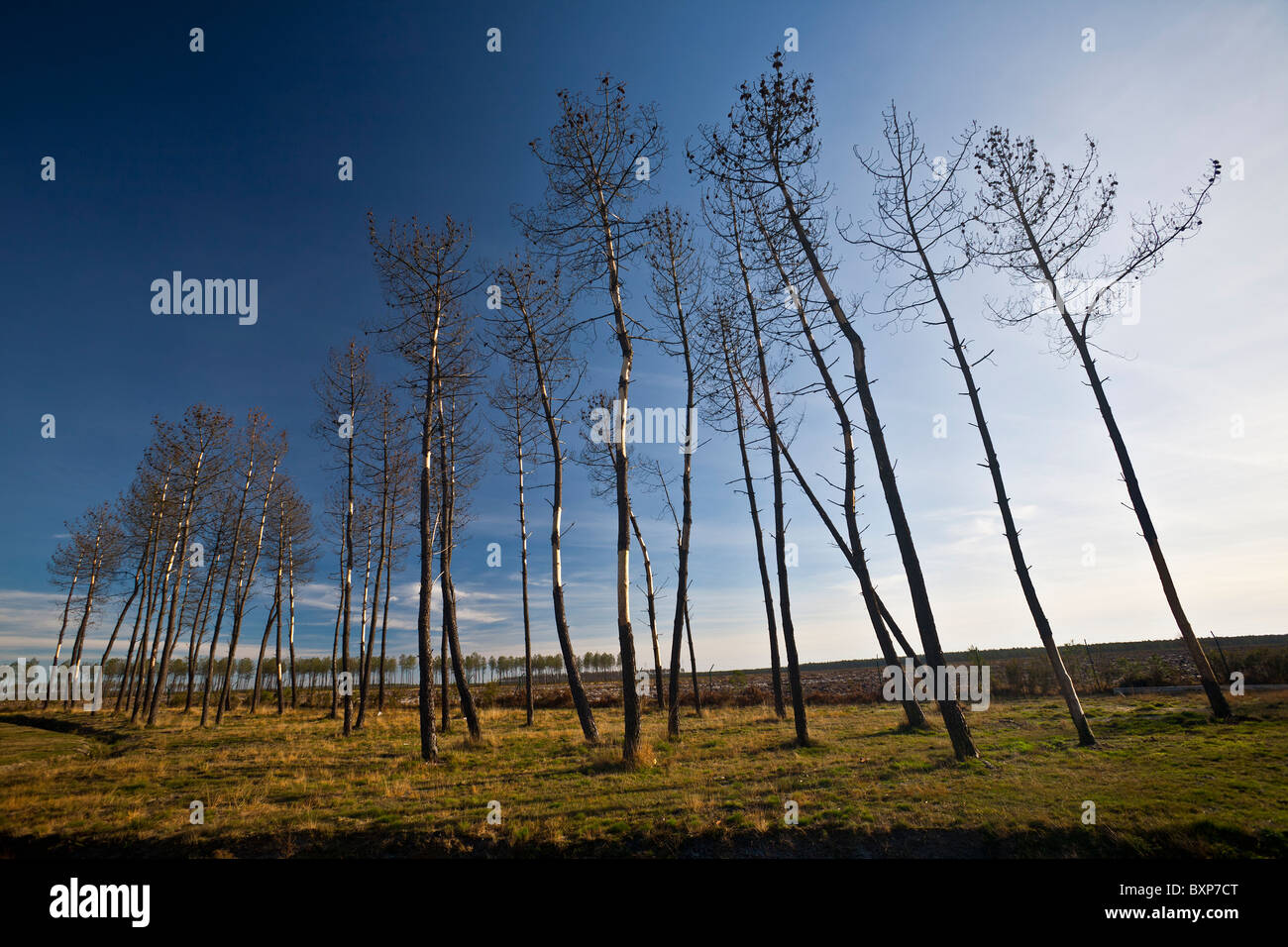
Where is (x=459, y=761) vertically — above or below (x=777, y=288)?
below

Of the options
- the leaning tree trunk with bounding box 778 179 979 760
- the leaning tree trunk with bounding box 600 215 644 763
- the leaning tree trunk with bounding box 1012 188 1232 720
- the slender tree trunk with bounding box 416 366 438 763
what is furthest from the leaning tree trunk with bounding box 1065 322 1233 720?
the slender tree trunk with bounding box 416 366 438 763

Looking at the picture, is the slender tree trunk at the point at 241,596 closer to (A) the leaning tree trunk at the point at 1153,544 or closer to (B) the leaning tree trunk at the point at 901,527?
(B) the leaning tree trunk at the point at 901,527

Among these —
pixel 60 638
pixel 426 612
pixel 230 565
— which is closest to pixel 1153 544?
pixel 426 612

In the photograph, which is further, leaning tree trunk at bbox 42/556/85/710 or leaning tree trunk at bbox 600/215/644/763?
leaning tree trunk at bbox 42/556/85/710

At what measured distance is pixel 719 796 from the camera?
295 inches

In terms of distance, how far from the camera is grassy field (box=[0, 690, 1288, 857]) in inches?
222

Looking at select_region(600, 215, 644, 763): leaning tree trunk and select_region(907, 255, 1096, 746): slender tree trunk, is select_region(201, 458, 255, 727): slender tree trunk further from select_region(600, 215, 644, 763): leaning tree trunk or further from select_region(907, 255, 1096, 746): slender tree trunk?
select_region(907, 255, 1096, 746): slender tree trunk

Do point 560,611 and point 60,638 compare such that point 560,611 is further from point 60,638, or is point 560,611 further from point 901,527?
point 60,638

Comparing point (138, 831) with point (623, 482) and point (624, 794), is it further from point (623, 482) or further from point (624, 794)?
point (623, 482)

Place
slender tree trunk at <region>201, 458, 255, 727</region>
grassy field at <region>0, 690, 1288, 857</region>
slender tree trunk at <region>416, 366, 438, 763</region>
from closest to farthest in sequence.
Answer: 1. grassy field at <region>0, 690, 1288, 857</region>
2. slender tree trunk at <region>416, 366, 438, 763</region>
3. slender tree trunk at <region>201, 458, 255, 727</region>

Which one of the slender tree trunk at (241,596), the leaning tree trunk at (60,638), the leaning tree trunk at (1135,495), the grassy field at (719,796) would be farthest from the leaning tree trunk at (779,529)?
the leaning tree trunk at (60,638)

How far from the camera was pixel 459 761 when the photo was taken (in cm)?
1191
